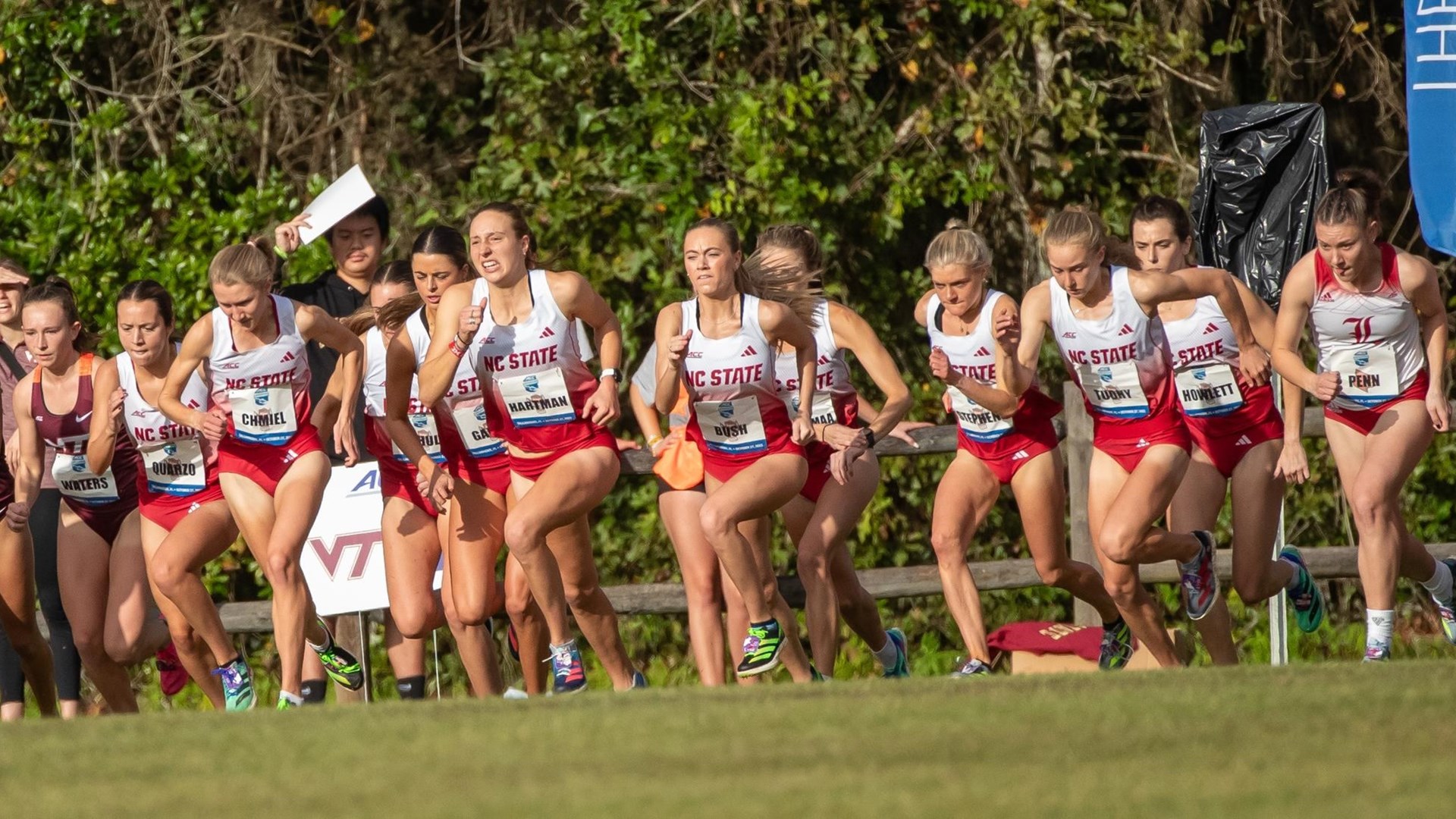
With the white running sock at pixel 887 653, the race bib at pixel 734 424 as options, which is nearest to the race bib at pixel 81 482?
the race bib at pixel 734 424

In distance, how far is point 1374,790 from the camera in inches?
167

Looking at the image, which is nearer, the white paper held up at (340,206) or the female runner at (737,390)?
the female runner at (737,390)

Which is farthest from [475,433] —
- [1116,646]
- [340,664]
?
[1116,646]

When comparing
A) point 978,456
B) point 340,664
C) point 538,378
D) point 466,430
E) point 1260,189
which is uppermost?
point 1260,189

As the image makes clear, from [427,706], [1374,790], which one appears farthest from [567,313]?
[1374,790]

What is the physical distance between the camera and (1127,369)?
7.93 metres

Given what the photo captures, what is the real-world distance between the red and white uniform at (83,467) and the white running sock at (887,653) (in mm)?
3379

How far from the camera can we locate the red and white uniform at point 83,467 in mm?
8258

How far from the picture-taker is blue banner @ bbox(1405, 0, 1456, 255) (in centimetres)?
898

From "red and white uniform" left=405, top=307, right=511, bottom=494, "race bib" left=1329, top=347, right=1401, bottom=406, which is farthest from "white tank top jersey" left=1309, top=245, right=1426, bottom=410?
"red and white uniform" left=405, top=307, right=511, bottom=494

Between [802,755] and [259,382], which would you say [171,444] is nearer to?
[259,382]

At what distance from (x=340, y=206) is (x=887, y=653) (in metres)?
3.30

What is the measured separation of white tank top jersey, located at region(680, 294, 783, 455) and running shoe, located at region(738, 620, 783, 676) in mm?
738

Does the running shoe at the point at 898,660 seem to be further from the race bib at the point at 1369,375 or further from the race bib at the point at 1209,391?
the race bib at the point at 1369,375
